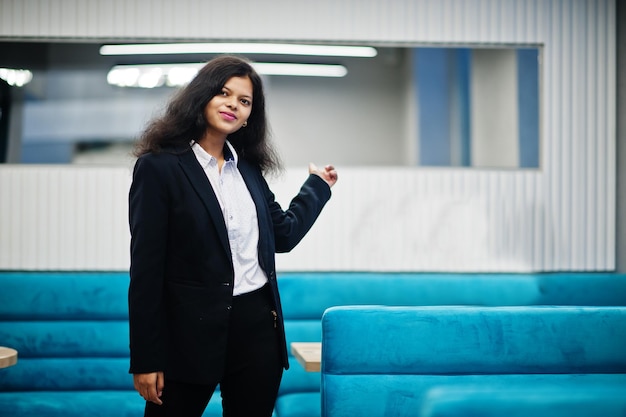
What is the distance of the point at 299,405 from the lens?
10.7 feet

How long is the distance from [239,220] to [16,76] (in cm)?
278

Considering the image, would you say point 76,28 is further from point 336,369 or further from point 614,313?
point 614,313

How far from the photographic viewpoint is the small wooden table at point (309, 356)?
2.38 m

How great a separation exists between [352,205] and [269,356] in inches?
89.0

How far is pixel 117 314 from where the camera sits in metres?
3.53

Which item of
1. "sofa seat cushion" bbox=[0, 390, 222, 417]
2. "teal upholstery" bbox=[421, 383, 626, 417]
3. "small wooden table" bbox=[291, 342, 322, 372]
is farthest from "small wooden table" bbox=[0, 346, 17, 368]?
"teal upholstery" bbox=[421, 383, 626, 417]

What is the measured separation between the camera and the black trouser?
168cm

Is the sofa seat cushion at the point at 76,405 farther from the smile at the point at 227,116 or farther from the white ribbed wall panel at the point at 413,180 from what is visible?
the smile at the point at 227,116

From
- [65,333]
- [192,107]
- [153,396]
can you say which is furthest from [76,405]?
[192,107]

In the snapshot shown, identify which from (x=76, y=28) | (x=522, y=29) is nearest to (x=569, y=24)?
(x=522, y=29)

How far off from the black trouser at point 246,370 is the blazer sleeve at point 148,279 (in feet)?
0.45

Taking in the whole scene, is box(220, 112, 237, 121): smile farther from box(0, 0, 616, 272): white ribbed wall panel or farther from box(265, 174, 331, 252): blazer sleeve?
box(0, 0, 616, 272): white ribbed wall panel

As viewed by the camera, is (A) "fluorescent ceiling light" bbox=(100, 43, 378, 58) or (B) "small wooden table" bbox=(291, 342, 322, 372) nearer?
(B) "small wooden table" bbox=(291, 342, 322, 372)

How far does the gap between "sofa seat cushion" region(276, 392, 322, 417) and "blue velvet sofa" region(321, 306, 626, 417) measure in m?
1.31
